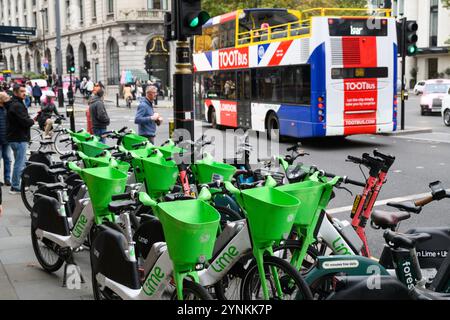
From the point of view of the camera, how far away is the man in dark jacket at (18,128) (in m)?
9.70

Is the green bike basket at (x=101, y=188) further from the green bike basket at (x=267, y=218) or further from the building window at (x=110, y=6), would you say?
the building window at (x=110, y=6)

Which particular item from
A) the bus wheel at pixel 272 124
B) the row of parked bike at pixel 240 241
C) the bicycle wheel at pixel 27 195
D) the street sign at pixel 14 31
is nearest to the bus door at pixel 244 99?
the bus wheel at pixel 272 124

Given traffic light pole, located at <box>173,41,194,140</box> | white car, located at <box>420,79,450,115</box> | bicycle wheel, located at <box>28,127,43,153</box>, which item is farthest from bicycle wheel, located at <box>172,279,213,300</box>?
white car, located at <box>420,79,450,115</box>

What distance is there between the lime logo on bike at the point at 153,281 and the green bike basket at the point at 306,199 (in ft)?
3.41

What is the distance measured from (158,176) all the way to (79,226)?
98 centimetres

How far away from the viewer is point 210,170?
19.9ft

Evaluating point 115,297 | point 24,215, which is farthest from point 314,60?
Answer: point 115,297

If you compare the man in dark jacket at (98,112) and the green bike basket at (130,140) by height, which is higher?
the man in dark jacket at (98,112)

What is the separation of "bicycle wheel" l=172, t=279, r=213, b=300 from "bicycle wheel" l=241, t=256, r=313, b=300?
1.76 ft

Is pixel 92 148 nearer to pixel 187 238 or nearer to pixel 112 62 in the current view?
pixel 187 238

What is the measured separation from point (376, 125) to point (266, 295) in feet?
42.2

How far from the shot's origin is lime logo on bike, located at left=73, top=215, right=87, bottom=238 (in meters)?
5.41

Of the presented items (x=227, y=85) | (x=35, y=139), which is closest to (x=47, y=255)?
(x=35, y=139)
